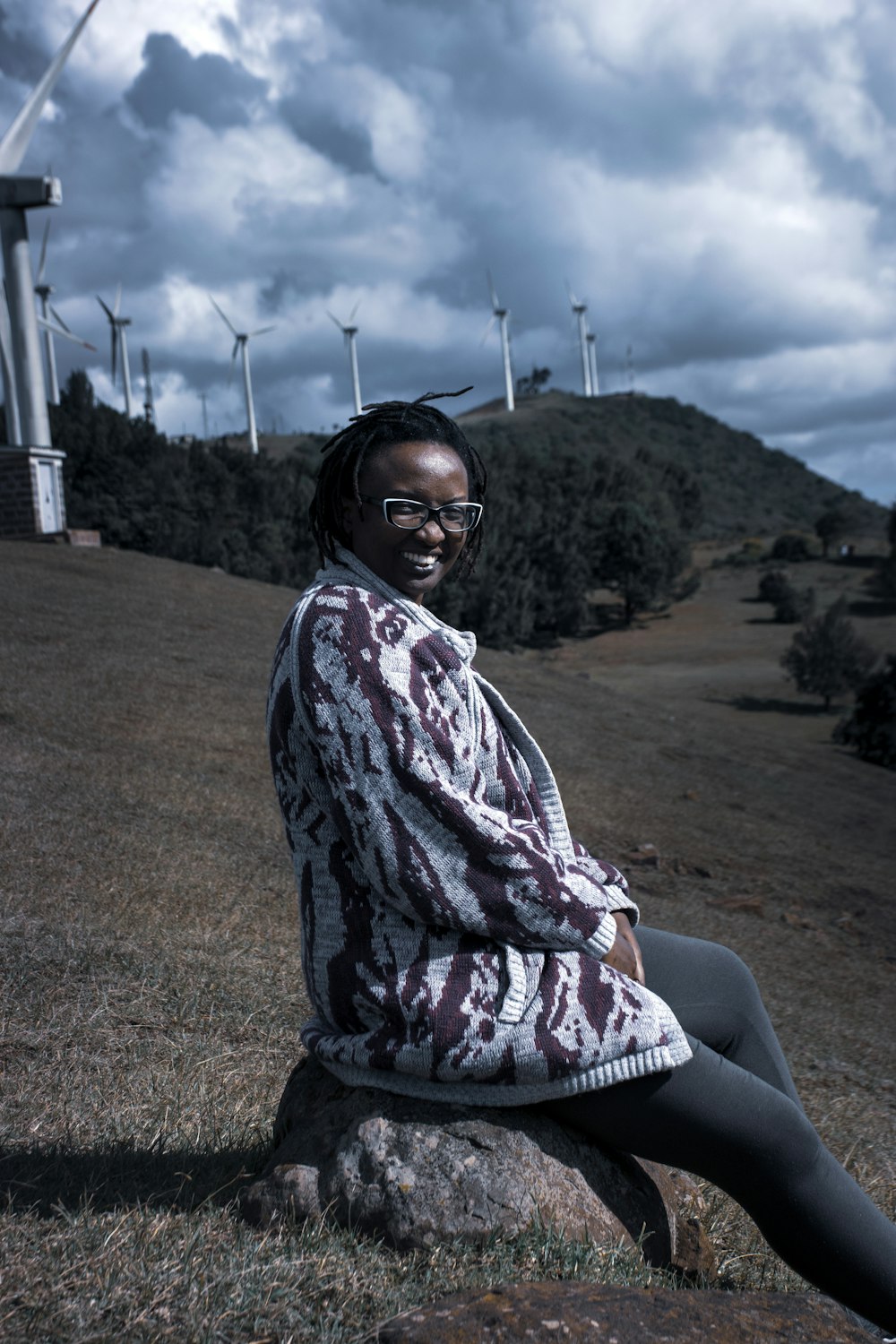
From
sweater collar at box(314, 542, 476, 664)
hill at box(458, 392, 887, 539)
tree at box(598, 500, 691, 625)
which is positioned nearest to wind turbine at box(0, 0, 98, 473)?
sweater collar at box(314, 542, 476, 664)

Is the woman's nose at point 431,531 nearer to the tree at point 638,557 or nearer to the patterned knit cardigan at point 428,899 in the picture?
the patterned knit cardigan at point 428,899

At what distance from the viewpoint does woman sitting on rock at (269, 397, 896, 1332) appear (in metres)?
2.10

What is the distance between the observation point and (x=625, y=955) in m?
2.22

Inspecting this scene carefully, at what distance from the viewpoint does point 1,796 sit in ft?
23.5

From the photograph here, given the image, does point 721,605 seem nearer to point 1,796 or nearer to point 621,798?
point 621,798

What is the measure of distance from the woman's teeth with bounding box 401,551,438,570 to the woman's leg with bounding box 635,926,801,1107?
100cm

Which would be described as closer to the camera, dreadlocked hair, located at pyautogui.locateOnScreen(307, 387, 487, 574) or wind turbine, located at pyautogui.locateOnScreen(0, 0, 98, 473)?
dreadlocked hair, located at pyautogui.locateOnScreen(307, 387, 487, 574)

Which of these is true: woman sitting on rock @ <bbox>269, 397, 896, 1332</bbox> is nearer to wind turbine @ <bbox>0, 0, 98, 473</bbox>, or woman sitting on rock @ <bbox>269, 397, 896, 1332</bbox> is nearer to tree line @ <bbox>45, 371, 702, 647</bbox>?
wind turbine @ <bbox>0, 0, 98, 473</bbox>

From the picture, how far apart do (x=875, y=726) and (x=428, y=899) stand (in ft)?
93.5

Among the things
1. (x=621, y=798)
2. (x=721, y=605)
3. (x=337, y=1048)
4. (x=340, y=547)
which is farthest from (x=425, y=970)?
(x=721, y=605)

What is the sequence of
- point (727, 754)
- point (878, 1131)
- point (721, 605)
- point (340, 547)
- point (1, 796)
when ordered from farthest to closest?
point (721, 605) → point (727, 754) → point (1, 796) → point (878, 1131) → point (340, 547)

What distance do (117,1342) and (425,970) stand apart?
80 centimetres

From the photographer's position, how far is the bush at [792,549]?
68669mm

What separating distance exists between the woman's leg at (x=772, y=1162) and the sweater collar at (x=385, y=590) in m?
0.98
